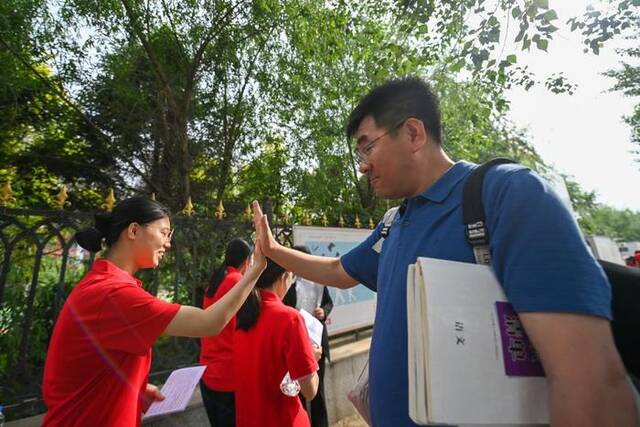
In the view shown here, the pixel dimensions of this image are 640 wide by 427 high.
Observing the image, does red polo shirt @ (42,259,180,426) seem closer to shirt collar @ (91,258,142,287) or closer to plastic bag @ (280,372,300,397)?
shirt collar @ (91,258,142,287)

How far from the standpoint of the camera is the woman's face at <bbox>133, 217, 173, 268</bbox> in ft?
6.18

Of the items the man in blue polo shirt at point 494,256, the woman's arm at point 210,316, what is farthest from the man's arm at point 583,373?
the woman's arm at point 210,316

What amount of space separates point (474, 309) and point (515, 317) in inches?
4.4

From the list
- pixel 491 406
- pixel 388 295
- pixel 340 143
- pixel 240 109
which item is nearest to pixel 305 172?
pixel 340 143

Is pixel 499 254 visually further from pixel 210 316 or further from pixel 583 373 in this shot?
pixel 210 316

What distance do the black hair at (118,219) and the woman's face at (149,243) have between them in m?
0.03

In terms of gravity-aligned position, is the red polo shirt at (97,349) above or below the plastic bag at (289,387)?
above

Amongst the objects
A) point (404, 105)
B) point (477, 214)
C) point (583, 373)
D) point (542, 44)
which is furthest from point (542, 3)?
point (583, 373)

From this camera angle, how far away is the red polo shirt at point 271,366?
80.4 inches

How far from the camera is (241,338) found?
2.22 meters

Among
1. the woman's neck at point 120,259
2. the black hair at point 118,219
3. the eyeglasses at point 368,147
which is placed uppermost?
the eyeglasses at point 368,147

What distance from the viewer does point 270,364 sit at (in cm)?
210

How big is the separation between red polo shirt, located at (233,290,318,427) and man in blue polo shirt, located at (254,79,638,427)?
0.60m

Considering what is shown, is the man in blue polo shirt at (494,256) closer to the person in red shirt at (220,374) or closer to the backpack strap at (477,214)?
the backpack strap at (477,214)
